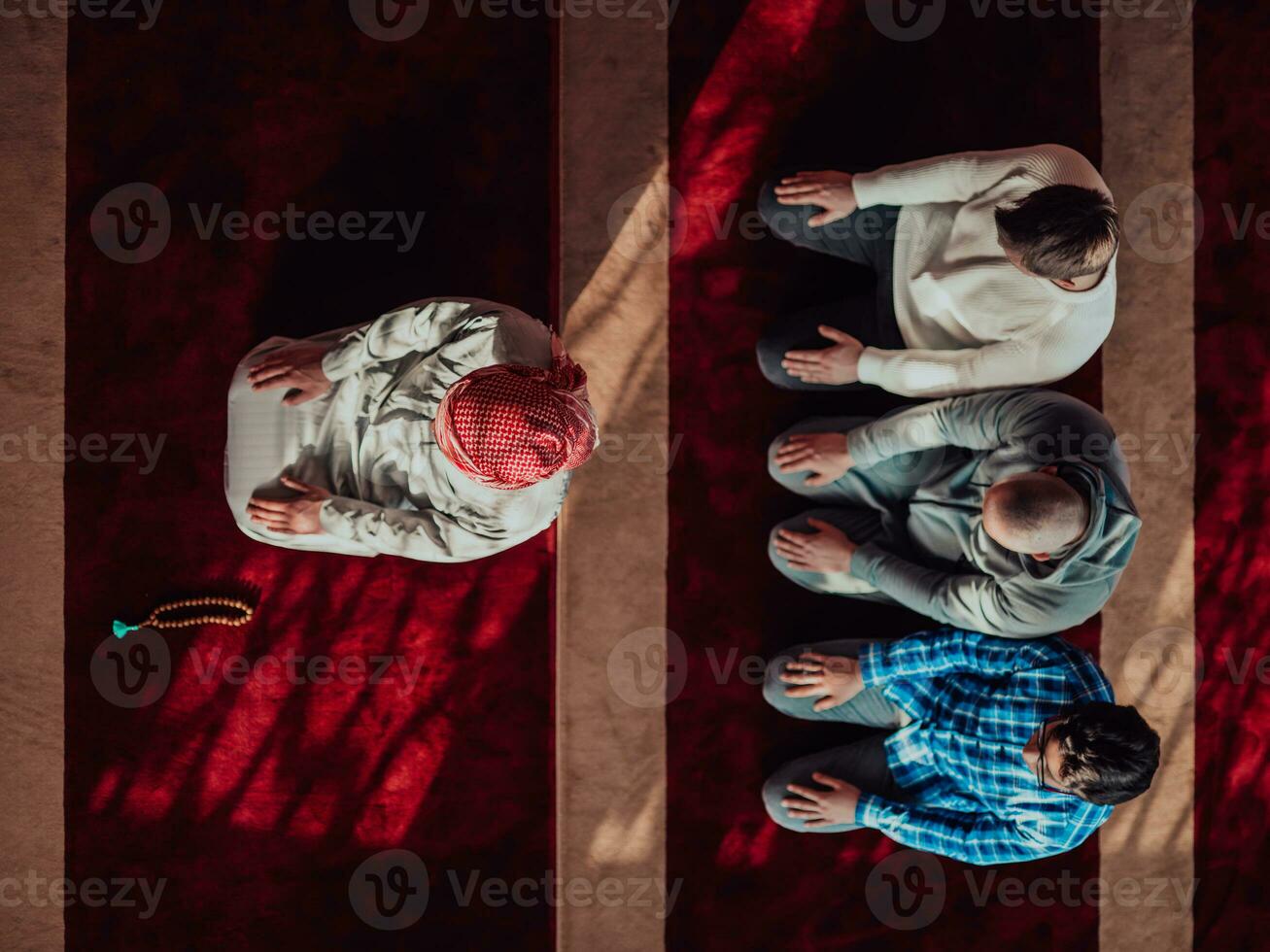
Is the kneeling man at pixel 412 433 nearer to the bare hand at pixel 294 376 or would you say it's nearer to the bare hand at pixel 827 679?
the bare hand at pixel 294 376

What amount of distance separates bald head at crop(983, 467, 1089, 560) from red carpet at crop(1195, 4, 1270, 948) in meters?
1.18

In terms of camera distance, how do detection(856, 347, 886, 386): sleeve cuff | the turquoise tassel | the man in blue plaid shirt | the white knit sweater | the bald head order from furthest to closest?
the turquoise tassel
detection(856, 347, 886, 386): sleeve cuff
the white knit sweater
the man in blue plaid shirt
the bald head

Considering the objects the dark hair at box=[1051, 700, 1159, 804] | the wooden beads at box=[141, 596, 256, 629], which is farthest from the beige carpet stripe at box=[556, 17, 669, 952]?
the dark hair at box=[1051, 700, 1159, 804]

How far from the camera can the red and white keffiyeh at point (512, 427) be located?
58.7 inches

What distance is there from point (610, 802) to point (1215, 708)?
1742 mm

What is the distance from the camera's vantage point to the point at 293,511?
2.04 m

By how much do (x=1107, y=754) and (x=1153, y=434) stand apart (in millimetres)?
1199

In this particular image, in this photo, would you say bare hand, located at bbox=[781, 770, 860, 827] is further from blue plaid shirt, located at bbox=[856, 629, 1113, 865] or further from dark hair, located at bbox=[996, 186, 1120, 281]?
dark hair, located at bbox=[996, 186, 1120, 281]

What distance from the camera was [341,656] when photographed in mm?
2494

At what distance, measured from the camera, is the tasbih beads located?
243 centimetres

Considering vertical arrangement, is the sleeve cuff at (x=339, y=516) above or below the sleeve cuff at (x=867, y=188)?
below

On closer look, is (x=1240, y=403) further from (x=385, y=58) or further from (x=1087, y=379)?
(x=385, y=58)

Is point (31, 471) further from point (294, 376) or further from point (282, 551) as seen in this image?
point (294, 376)

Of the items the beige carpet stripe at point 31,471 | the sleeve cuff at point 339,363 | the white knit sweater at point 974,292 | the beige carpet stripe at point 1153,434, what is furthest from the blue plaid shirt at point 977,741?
the beige carpet stripe at point 31,471
